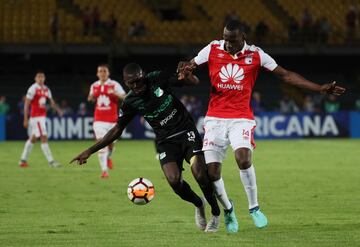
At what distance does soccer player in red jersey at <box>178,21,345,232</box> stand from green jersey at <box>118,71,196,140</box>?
0.35m

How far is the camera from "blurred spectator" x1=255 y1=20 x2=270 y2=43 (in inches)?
1542

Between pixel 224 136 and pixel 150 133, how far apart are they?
2441 centimetres

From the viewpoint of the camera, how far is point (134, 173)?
63.7 feet

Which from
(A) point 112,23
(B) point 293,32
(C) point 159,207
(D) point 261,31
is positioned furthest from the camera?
(B) point 293,32

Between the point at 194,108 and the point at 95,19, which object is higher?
the point at 95,19

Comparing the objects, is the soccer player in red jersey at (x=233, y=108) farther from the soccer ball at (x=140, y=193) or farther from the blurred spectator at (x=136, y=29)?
the blurred spectator at (x=136, y=29)

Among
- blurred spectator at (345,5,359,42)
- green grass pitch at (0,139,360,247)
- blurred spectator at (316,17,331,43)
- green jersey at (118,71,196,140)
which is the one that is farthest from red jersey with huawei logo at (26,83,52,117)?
blurred spectator at (345,5,359,42)

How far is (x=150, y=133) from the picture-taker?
114 ft

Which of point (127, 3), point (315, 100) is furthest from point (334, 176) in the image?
point (127, 3)

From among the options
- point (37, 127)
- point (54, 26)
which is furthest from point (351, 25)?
point (37, 127)

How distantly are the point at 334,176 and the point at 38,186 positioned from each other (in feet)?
20.2

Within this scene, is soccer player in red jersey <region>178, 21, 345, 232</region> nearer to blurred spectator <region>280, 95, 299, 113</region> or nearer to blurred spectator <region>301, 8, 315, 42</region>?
blurred spectator <region>280, 95, 299, 113</region>

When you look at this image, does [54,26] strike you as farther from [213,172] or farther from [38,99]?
[213,172]

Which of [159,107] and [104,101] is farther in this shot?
[104,101]
